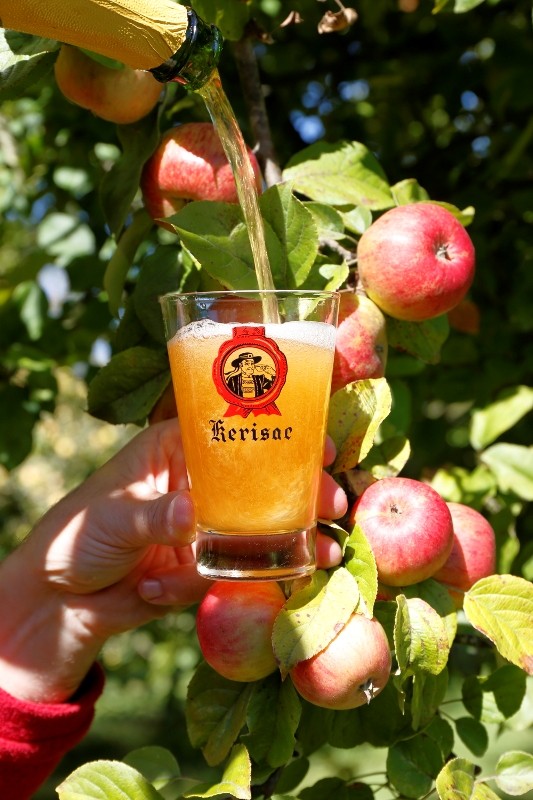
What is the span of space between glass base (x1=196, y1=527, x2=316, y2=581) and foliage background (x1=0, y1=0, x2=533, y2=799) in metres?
0.73

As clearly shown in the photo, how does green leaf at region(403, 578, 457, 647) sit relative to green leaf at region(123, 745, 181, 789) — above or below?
above

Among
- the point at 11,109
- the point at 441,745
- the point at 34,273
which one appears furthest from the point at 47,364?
the point at 11,109

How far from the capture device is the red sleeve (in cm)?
159

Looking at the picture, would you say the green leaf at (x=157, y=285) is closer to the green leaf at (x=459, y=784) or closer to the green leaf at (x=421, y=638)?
the green leaf at (x=421, y=638)

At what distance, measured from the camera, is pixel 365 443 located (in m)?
1.28

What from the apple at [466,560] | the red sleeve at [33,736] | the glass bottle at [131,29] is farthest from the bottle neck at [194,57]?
the red sleeve at [33,736]

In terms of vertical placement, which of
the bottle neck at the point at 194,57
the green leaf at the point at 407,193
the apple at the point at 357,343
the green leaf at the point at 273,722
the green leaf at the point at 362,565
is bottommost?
the green leaf at the point at 273,722

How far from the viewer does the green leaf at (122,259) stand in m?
1.52

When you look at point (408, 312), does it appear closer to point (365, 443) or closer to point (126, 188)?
point (365, 443)

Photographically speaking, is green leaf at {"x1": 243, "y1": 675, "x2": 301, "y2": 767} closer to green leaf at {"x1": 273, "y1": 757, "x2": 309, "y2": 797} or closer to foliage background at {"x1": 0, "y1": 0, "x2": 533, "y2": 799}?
green leaf at {"x1": 273, "y1": 757, "x2": 309, "y2": 797}

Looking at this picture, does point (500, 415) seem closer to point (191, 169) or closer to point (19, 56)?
point (191, 169)

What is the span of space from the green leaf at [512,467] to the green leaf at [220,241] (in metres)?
0.90

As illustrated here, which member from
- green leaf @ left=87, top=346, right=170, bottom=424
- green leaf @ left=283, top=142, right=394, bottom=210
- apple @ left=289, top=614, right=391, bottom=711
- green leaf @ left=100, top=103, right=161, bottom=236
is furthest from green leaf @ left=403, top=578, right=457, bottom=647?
green leaf @ left=100, top=103, right=161, bottom=236

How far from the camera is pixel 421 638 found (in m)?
1.16
